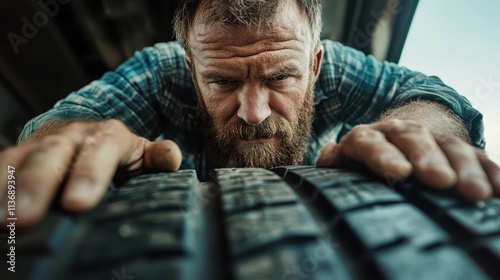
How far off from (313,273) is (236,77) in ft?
2.77

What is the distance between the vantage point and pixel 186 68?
1406mm

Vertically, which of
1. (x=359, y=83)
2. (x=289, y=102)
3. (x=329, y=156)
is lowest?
(x=359, y=83)

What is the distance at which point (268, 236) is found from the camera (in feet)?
0.89

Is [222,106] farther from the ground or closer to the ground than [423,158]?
closer to the ground

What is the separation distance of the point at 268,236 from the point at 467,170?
0.24 m

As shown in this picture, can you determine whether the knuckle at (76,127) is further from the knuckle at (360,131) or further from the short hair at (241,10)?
the short hair at (241,10)

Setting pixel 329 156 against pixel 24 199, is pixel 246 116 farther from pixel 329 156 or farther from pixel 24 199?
pixel 24 199

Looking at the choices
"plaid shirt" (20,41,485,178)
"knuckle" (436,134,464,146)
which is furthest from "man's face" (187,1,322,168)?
"knuckle" (436,134,464,146)

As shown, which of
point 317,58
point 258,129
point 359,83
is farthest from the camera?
point 359,83

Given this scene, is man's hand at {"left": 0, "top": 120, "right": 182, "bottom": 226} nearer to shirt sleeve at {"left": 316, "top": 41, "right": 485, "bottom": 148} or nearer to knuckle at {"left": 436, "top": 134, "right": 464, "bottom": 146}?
knuckle at {"left": 436, "top": 134, "right": 464, "bottom": 146}

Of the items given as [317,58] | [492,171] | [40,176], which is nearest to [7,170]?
[40,176]

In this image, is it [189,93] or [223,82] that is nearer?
[223,82]

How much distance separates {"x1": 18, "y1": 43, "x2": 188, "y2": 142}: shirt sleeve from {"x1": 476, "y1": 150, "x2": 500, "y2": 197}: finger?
1143mm

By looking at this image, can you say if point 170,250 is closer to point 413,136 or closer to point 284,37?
point 413,136
